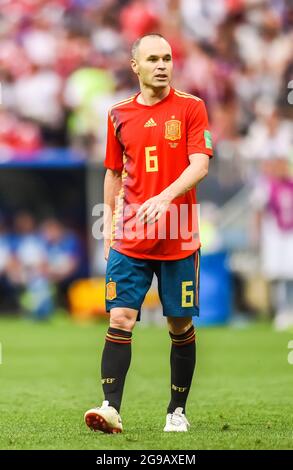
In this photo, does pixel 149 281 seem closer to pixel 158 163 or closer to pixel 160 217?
pixel 160 217

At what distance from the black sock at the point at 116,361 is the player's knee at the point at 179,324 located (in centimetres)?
33

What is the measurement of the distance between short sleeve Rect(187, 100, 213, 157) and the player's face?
239mm

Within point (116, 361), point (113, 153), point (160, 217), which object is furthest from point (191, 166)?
point (116, 361)

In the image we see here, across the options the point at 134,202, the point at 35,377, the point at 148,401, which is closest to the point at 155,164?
the point at 134,202

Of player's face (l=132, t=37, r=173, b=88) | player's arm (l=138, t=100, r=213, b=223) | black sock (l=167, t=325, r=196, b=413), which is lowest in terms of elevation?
black sock (l=167, t=325, r=196, b=413)

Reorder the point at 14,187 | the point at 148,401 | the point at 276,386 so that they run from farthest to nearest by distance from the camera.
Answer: the point at 14,187 → the point at 276,386 → the point at 148,401

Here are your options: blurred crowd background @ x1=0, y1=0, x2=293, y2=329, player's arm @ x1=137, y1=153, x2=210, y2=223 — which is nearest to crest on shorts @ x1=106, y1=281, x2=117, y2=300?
player's arm @ x1=137, y1=153, x2=210, y2=223

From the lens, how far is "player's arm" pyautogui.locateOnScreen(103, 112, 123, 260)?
7.06 meters

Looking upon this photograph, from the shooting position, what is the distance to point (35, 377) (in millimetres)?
10297

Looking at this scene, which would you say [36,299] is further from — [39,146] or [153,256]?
[153,256]

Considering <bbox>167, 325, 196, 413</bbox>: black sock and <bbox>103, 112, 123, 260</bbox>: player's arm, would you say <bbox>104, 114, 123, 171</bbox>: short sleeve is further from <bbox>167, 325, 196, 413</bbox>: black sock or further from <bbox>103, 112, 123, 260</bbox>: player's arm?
<bbox>167, 325, 196, 413</bbox>: black sock

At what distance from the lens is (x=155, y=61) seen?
682 centimetres

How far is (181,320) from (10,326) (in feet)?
29.0

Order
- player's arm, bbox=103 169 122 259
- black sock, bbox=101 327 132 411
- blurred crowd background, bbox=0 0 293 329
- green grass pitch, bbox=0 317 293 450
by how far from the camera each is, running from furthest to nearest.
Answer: blurred crowd background, bbox=0 0 293 329 < player's arm, bbox=103 169 122 259 < black sock, bbox=101 327 132 411 < green grass pitch, bbox=0 317 293 450
